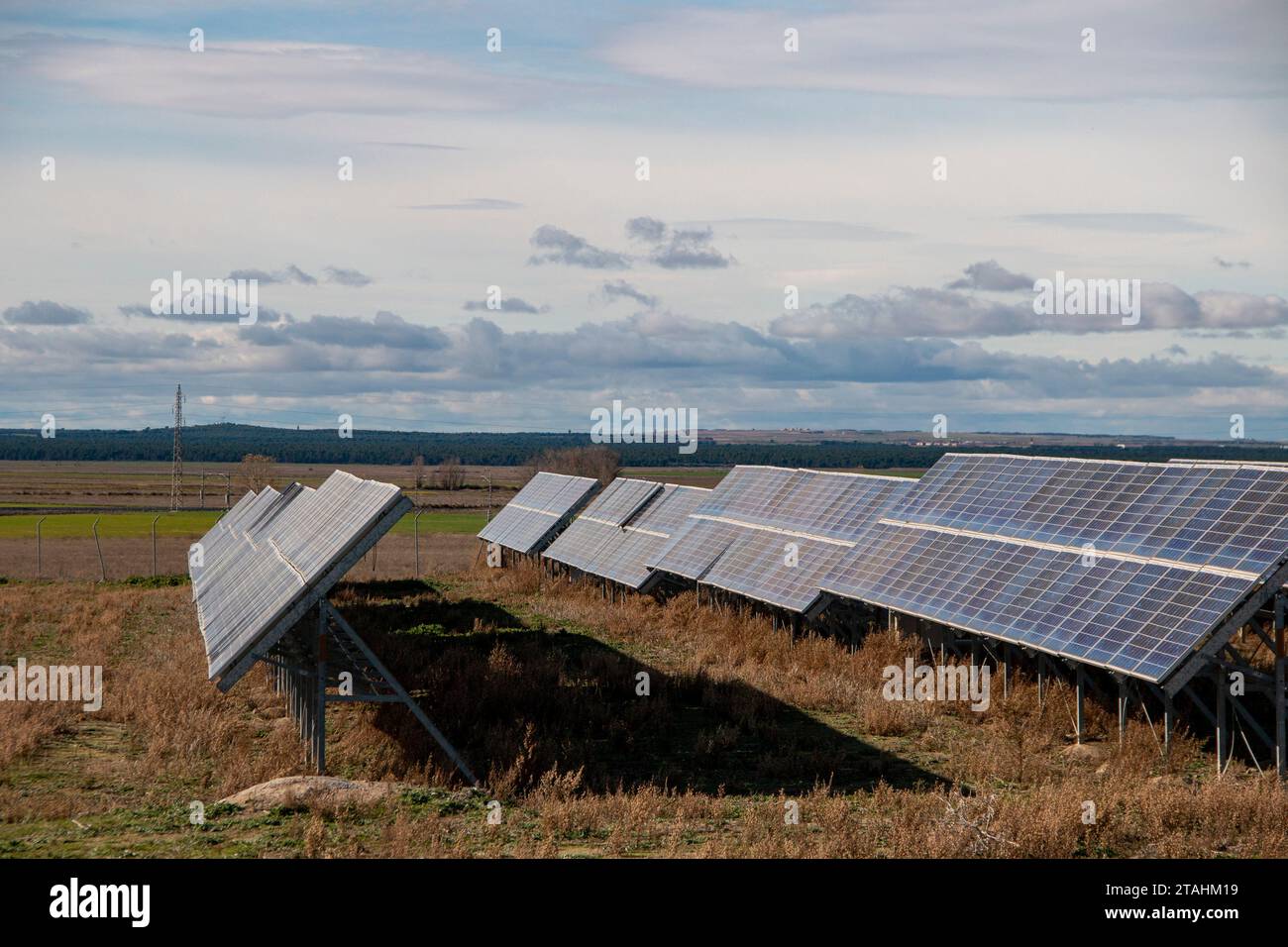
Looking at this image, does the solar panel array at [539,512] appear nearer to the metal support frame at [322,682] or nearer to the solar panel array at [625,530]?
the solar panel array at [625,530]

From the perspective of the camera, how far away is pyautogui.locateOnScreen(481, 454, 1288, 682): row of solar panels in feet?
53.8

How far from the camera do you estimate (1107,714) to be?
18.6 metres

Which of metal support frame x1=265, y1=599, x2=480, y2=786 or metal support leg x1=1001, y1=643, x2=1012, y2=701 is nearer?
metal support frame x1=265, y1=599, x2=480, y2=786

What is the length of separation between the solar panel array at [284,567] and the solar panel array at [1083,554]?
9741 mm

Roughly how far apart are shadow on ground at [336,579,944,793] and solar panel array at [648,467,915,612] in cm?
396

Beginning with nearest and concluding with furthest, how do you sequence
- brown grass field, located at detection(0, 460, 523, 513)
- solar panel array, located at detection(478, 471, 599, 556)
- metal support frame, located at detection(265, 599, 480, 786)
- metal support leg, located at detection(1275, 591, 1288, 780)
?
metal support frame, located at detection(265, 599, 480, 786), metal support leg, located at detection(1275, 591, 1288, 780), solar panel array, located at detection(478, 471, 599, 556), brown grass field, located at detection(0, 460, 523, 513)

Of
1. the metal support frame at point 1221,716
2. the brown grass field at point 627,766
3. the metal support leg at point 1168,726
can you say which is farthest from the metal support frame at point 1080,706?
the metal support frame at point 1221,716

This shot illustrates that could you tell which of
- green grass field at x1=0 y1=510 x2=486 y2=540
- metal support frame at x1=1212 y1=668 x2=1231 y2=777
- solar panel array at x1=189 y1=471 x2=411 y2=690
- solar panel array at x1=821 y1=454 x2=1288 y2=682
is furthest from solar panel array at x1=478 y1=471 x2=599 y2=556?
metal support frame at x1=1212 y1=668 x2=1231 y2=777

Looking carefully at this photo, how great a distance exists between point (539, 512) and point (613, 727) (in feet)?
97.1

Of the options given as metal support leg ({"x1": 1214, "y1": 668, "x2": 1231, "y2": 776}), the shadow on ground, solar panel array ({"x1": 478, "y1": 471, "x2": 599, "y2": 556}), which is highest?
solar panel array ({"x1": 478, "y1": 471, "x2": 599, "y2": 556})

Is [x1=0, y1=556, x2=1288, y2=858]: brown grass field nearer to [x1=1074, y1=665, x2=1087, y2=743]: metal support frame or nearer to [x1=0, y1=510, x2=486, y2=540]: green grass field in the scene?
[x1=1074, y1=665, x2=1087, y2=743]: metal support frame

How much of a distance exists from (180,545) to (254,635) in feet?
169
